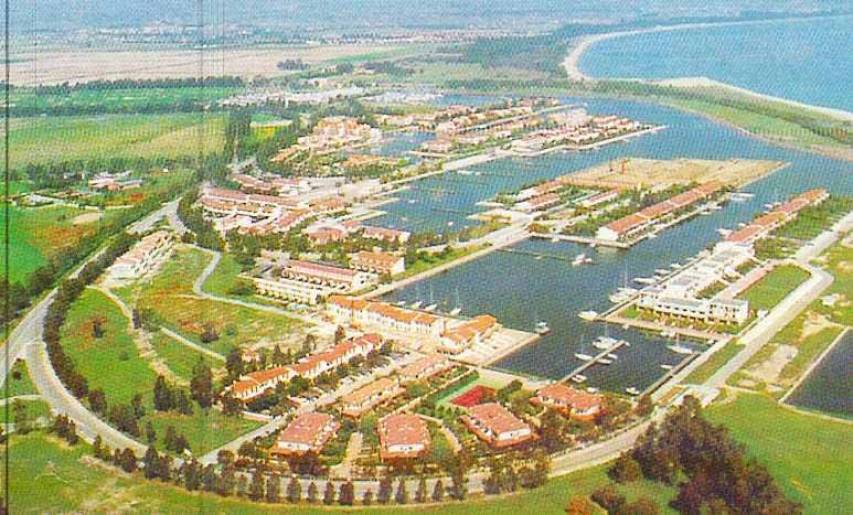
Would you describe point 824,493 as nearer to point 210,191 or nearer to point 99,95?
point 210,191

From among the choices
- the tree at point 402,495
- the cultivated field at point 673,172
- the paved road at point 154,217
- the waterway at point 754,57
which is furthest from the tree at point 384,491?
the waterway at point 754,57

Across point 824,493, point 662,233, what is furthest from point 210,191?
point 824,493

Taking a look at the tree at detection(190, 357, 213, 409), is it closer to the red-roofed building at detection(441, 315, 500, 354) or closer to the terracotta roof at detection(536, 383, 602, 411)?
the red-roofed building at detection(441, 315, 500, 354)

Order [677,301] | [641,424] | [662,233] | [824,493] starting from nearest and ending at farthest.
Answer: [824,493], [641,424], [677,301], [662,233]

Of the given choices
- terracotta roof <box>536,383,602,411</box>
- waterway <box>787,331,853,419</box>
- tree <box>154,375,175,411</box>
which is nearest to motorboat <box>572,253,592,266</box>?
waterway <box>787,331,853,419</box>

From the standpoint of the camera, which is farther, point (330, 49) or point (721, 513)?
point (330, 49)

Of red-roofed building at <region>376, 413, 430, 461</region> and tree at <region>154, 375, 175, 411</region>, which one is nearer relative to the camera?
red-roofed building at <region>376, 413, 430, 461</region>
